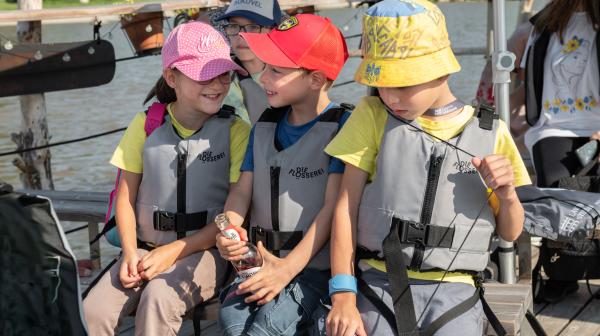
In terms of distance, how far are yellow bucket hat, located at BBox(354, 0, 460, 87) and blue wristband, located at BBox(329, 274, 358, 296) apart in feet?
1.98

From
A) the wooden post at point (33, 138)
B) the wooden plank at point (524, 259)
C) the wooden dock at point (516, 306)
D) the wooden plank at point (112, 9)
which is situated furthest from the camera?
the wooden post at point (33, 138)

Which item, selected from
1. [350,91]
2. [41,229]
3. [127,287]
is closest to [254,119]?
[127,287]

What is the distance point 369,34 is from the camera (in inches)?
117

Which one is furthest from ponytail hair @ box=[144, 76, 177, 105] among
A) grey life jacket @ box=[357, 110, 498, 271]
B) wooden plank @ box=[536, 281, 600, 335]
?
wooden plank @ box=[536, 281, 600, 335]

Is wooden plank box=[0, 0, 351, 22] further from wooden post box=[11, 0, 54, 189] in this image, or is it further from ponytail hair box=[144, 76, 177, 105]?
ponytail hair box=[144, 76, 177, 105]

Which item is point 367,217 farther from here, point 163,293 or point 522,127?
point 522,127

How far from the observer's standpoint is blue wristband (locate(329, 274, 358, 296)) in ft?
9.70

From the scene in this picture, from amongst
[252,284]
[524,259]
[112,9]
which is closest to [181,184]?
[252,284]

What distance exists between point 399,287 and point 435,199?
30cm

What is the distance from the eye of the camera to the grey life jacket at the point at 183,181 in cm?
348

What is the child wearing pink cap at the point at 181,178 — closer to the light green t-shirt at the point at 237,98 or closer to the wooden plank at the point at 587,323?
the light green t-shirt at the point at 237,98

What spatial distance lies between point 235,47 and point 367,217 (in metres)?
1.21

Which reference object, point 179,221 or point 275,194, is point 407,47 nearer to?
point 275,194

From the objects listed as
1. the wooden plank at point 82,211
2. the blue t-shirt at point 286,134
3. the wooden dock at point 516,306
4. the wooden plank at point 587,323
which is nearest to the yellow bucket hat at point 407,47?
the blue t-shirt at point 286,134
